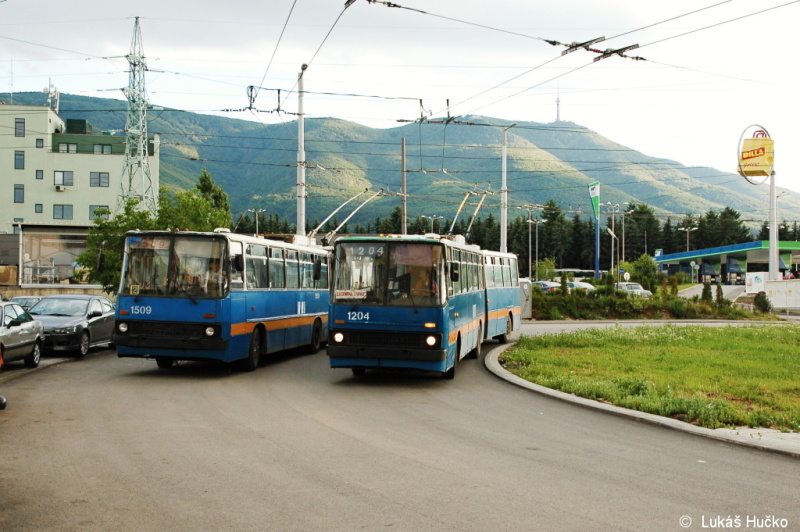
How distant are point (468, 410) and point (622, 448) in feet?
10.9

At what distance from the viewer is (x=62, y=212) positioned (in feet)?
279

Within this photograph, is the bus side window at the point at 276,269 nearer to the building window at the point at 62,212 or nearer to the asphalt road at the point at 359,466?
the asphalt road at the point at 359,466

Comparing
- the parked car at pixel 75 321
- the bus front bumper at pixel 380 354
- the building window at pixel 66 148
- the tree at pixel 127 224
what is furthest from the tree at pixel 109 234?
the building window at pixel 66 148

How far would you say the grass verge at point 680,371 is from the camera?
39.0 feet

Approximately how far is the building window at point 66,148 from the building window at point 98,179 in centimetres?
429

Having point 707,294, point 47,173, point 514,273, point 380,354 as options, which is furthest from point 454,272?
point 47,173

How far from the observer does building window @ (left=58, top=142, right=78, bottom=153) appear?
8768 cm

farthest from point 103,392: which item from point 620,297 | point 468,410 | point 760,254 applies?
point 760,254

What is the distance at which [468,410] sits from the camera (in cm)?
1258

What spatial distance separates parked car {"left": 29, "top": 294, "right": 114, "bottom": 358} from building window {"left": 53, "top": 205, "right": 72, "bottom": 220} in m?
66.7

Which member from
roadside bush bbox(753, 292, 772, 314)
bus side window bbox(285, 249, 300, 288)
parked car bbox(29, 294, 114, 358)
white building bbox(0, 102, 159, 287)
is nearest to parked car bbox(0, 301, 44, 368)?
parked car bbox(29, 294, 114, 358)

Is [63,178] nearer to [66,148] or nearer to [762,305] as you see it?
[66,148]

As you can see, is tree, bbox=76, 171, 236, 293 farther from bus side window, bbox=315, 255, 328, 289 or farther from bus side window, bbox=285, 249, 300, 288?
bus side window, bbox=285, 249, 300, 288

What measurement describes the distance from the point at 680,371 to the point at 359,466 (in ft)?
34.0
